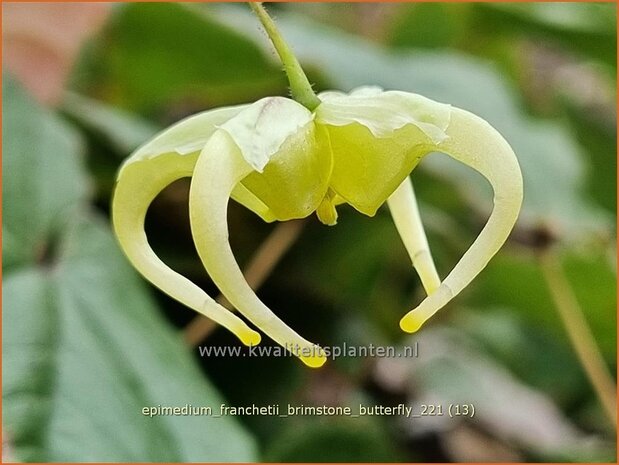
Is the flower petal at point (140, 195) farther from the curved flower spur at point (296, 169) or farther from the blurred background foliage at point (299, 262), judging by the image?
the blurred background foliage at point (299, 262)

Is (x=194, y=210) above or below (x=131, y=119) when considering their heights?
above

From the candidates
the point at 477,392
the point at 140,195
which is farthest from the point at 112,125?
the point at 477,392

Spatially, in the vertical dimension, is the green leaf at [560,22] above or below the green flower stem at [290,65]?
below

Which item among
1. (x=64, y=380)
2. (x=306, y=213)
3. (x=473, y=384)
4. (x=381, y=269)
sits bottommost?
(x=473, y=384)

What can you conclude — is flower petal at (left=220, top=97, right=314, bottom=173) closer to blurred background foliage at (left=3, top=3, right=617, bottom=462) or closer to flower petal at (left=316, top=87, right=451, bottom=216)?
flower petal at (left=316, top=87, right=451, bottom=216)

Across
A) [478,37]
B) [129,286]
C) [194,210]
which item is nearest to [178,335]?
[129,286]

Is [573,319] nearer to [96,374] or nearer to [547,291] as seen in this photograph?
[547,291]

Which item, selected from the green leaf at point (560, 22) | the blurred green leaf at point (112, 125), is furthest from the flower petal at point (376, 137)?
the green leaf at point (560, 22)

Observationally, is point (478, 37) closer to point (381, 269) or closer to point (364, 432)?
point (381, 269)
